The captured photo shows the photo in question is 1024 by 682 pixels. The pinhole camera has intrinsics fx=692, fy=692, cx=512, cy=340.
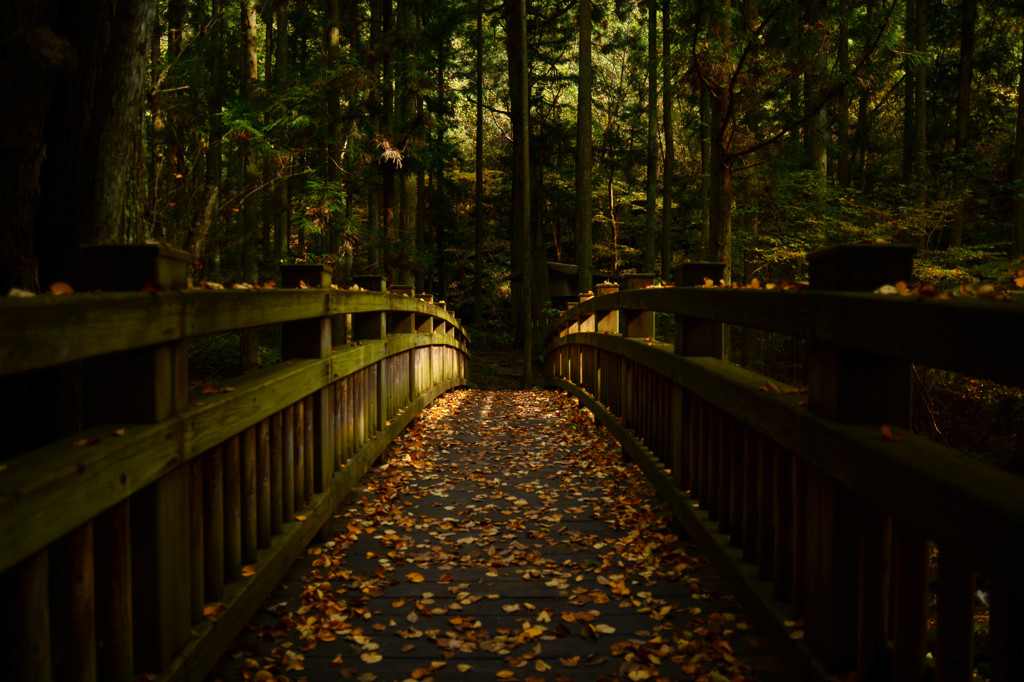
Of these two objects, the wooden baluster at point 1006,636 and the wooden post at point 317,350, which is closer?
the wooden baluster at point 1006,636

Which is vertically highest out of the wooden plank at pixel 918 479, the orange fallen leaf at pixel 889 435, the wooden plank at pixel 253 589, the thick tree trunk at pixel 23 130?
the thick tree trunk at pixel 23 130

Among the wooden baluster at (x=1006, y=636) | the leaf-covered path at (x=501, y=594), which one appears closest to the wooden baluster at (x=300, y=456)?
the leaf-covered path at (x=501, y=594)

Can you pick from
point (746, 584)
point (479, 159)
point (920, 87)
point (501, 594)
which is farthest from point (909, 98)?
point (501, 594)

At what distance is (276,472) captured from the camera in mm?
3488

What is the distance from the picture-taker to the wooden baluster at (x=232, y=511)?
2.89 meters

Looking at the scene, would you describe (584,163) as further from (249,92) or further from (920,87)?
(920,87)

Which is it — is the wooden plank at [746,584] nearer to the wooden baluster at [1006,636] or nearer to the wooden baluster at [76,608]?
the wooden baluster at [1006,636]

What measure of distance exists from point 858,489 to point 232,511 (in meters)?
2.39

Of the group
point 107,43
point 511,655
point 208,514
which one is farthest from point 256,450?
point 107,43

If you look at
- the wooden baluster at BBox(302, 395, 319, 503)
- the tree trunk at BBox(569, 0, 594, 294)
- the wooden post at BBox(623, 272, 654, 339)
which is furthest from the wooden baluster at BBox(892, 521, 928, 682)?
the tree trunk at BBox(569, 0, 594, 294)

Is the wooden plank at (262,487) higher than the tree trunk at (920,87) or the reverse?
the reverse

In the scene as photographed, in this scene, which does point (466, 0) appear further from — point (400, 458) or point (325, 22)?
point (400, 458)

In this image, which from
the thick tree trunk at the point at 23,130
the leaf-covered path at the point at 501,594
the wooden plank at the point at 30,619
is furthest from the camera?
the thick tree trunk at the point at 23,130

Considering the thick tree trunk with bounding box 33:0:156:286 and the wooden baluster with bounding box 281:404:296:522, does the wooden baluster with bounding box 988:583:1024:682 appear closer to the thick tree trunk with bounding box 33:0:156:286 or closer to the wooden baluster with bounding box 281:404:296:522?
the wooden baluster with bounding box 281:404:296:522
